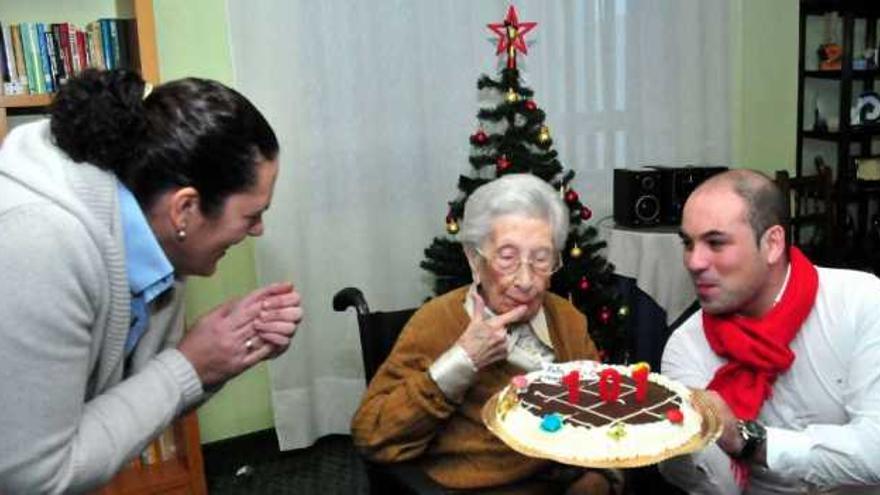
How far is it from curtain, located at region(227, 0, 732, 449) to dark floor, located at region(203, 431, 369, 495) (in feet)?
0.29

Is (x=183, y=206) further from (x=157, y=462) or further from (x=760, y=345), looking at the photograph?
(x=157, y=462)

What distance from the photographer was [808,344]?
1.59 metres

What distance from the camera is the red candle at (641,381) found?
1.50m

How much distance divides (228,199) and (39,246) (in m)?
0.28

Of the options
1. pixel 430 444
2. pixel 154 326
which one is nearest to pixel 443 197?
pixel 430 444

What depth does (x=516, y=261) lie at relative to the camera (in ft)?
5.72

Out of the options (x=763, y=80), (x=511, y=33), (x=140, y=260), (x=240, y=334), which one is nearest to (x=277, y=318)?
(x=240, y=334)

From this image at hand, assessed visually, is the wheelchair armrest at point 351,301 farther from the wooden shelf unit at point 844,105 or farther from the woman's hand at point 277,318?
the wooden shelf unit at point 844,105

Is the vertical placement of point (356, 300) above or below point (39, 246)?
below

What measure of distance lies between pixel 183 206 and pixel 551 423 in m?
0.76

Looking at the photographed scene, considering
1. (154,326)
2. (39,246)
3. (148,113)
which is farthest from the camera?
(154,326)

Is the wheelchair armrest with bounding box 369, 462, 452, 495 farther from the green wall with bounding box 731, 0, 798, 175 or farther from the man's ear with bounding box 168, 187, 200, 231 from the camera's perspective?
the green wall with bounding box 731, 0, 798, 175

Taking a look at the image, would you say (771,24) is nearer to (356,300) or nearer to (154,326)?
(356,300)

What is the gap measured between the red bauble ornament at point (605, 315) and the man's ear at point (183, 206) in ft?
7.17
